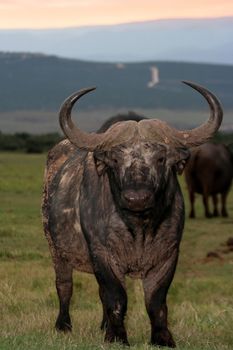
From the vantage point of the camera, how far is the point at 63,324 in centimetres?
945

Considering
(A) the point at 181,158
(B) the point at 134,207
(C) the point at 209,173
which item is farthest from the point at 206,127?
(C) the point at 209,173

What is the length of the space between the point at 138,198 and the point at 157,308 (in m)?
1.17

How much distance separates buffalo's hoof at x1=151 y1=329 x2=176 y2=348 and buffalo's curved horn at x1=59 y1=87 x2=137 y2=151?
4.66ft

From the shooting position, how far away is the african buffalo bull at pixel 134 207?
293 inches

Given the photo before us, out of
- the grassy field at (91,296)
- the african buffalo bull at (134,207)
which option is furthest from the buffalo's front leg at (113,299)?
the grassy field at (91,296)

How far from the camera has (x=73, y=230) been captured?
28.6ft

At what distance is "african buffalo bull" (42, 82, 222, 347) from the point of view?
743 cm

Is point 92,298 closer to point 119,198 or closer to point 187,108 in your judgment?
point 119,198

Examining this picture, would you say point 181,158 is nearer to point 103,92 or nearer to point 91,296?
point 91,296

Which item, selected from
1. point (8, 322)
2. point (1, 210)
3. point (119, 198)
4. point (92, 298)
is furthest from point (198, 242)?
point (119, 198)

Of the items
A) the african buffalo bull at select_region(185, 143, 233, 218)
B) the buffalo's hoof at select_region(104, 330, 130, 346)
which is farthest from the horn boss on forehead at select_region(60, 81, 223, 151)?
the african buffalo bull at select_region(185, 143, 233, 218)

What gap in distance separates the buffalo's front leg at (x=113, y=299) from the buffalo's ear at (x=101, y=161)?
64 cm

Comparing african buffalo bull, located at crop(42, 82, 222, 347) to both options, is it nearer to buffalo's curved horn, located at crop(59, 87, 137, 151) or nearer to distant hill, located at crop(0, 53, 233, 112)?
buffalo's curved horn, located at crop(59, 87, 137, 151)

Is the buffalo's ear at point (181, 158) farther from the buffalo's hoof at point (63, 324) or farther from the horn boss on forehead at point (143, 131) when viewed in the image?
the buffalo's hoof at point (63, 324)
